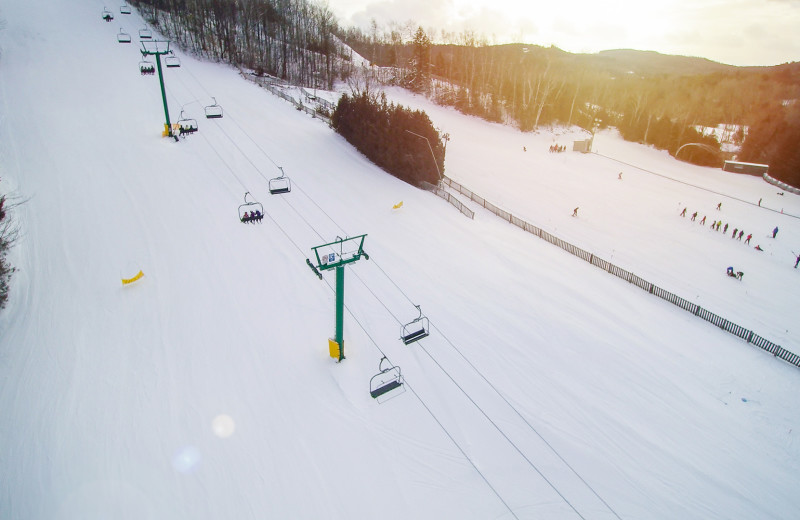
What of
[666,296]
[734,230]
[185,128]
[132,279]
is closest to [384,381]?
[132,279]

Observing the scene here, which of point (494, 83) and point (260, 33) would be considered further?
point (494, 83)

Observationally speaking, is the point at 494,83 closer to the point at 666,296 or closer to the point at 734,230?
the point at 734,230

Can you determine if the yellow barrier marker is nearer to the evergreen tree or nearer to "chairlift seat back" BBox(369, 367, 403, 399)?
"chairlift seat back" BBox(369, 367, 403, 399)

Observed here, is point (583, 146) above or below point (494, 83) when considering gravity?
below

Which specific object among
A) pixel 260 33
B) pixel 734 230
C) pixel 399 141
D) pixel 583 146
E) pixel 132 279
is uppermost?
pixel 260 33

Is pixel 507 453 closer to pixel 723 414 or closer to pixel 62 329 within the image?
pixel 723 414

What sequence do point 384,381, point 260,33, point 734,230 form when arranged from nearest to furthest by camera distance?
point 384,381
point 734,230
point 260,33

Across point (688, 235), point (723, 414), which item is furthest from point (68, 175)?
point (688, 235)

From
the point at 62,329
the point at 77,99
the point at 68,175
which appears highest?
the point at 77,99
